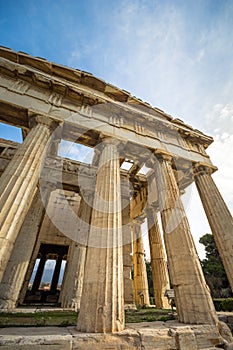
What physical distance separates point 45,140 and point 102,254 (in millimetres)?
5031

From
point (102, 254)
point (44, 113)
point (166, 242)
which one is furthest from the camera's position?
point (44, 113)

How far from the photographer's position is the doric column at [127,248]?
29.5 feet

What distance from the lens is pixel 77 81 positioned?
9.20m

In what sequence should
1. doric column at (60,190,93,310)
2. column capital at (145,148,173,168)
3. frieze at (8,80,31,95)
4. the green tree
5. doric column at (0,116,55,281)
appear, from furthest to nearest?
the green tree < column capital at (145,148,173,168) < doric column at (60,190,93,310) < frieze at (8,80,31,95) < doric column at (0,116,55,281)

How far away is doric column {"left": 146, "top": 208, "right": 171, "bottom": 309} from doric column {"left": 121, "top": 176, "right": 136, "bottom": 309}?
322cm

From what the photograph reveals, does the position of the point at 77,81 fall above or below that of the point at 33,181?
above

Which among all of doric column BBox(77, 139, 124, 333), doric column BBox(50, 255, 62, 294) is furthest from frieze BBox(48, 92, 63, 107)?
doric column BBox(50, 255, 62, 294)

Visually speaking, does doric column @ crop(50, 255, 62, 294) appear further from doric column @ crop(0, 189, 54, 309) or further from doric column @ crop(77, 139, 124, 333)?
doric column @ crop(77, 139, 124, 333)

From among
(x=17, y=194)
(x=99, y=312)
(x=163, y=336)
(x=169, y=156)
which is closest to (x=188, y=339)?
(x=163, y=336)

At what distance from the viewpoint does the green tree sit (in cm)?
2078

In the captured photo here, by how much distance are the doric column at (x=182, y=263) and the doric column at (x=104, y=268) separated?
2326mm

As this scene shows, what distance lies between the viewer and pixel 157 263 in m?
12.4

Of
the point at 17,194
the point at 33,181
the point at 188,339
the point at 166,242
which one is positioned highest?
the point at 33,181

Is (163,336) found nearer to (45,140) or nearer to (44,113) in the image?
(45,140)
